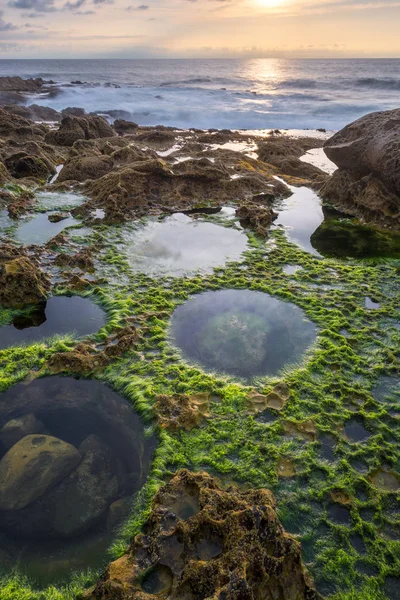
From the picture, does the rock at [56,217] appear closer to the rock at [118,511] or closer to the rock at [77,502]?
the rock at [77,502]

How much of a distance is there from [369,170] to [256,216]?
3377mm

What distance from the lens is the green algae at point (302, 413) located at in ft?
9.57

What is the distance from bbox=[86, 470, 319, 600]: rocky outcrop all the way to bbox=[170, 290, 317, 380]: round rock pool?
2.09 metres

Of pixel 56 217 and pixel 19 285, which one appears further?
pixel 56 217

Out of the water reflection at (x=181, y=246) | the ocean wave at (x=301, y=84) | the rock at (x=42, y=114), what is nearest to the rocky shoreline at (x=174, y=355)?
the water reflection at (x=181, y=246)

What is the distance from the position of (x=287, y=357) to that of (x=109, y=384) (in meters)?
2.13

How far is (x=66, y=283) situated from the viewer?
637cm

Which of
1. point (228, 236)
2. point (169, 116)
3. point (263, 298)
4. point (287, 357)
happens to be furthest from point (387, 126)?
point (169, 116)

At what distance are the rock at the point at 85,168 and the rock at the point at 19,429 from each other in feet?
30.8

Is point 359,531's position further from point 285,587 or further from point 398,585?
point 285,587

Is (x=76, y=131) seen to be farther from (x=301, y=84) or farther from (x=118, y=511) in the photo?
(x=301, y=84)

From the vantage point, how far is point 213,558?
94.8 inches

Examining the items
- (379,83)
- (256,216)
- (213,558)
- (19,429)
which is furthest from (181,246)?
(379,83)

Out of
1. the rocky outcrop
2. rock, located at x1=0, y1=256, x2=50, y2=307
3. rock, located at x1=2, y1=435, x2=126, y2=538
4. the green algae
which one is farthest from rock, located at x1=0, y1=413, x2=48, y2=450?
rock, located at x1=0, y1=256, x2=50, y2=307
